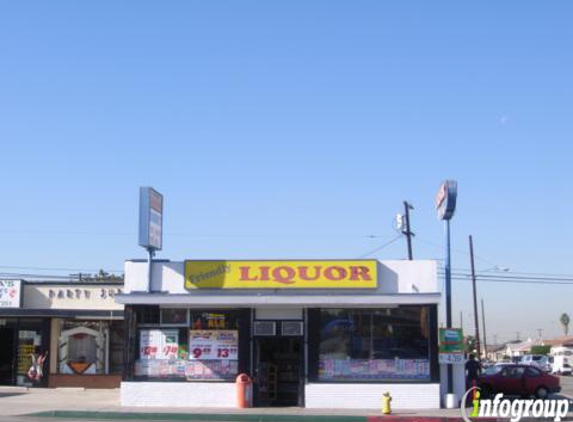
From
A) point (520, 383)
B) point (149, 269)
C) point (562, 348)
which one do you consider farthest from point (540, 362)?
point (149, 269)

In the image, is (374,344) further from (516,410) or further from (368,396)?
(516,410)

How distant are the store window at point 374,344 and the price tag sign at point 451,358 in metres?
0.44

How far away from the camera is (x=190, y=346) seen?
80.4ft

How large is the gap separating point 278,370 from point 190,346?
2.80 meters

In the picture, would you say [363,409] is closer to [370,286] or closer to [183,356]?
[370,286]

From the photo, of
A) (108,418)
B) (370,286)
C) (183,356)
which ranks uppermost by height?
(370,286)

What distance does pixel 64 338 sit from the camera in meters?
29.7

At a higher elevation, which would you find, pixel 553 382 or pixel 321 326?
pixel 321 326

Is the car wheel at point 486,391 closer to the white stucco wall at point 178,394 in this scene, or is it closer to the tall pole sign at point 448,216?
the tall pole sign at point 448,216

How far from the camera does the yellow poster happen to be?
23844mm

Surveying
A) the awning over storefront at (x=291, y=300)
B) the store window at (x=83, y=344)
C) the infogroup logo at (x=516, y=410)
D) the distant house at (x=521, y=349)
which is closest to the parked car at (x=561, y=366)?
the infogroup logo at (x=516, y=410)

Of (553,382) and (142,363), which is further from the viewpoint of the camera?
(553,382)

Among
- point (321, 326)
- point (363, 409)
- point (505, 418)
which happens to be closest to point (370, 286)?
point (321, 326)

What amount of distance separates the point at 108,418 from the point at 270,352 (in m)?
5.46
